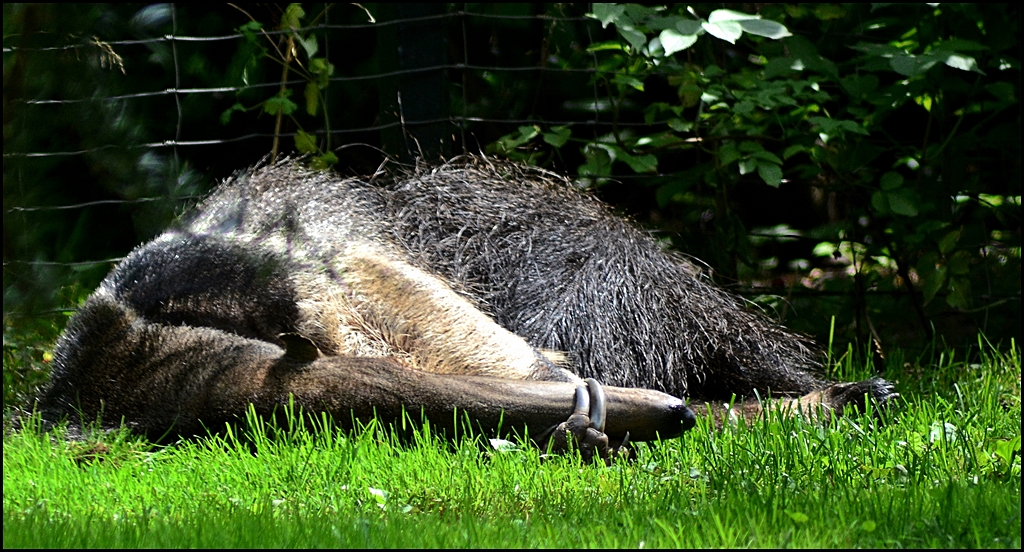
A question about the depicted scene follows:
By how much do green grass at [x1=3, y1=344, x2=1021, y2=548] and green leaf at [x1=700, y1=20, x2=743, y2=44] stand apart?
159 cm

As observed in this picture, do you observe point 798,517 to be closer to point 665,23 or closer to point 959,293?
point 665,23

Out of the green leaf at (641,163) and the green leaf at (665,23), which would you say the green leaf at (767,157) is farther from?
the green leaf at (665,23)

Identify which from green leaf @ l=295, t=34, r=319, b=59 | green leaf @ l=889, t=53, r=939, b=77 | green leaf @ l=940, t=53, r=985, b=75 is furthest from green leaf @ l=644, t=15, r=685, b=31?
green leaf @ l=295, t=34, r=319, b=59

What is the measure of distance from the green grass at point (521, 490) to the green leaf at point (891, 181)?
1.65 meters

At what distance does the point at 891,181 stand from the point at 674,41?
1300mm

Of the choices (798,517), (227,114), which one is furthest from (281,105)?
(798,517)

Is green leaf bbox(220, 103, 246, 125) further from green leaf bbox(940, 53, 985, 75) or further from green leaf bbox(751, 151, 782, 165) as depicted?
green leaf bbox(940, 53, 985, 75)

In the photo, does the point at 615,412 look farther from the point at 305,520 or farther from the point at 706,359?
the point at 706,359

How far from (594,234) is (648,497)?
1.72 metres

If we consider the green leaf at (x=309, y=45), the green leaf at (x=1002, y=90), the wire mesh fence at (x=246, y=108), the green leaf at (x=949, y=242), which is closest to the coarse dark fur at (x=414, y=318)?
the wire mesh fence at (x=246, y=108)

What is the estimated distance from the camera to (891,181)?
4668 mm

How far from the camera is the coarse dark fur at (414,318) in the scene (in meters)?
2.81

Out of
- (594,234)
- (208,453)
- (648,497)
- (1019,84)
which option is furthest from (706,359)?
(1019,84)

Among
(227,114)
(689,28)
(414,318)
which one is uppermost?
(689,28)
